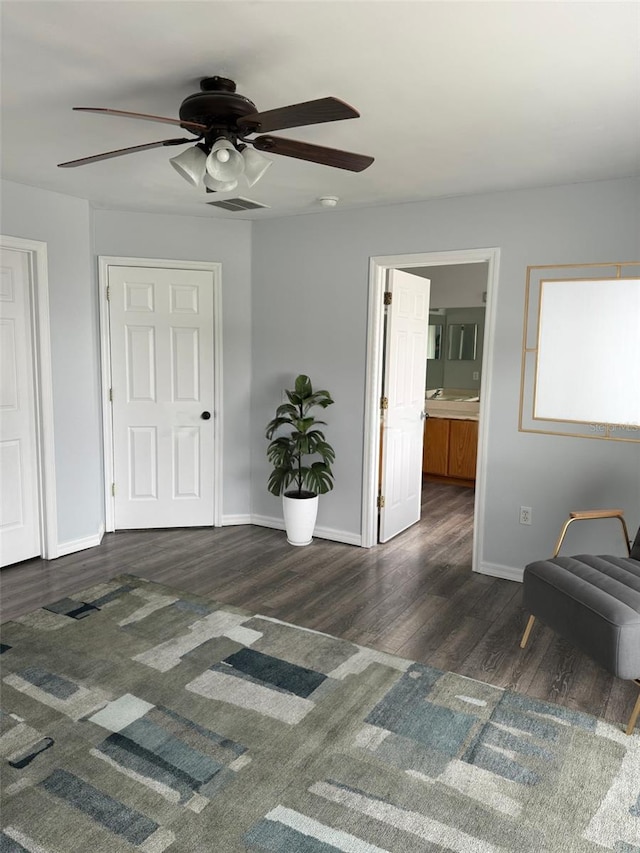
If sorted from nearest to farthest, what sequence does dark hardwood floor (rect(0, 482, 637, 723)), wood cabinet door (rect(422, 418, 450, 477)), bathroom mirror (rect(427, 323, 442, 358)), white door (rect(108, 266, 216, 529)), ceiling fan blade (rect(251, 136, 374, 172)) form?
1. ceiling fan blade (rect(251, 136, 374, 172))
2. dark hardwood floor (rect(0, 482, 637, 723))
3. white door (rect(108, 266, 216, 529))
4. wood cabinet door (rect(422, 418, 450, 477))
5. bathroom mirror (rect(427, 323, 442, 358))

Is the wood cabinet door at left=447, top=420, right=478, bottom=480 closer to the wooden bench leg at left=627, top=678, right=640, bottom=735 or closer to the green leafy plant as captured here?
the green leafy plant

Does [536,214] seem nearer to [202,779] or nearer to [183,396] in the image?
[183,396]

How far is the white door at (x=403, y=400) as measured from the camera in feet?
14.8

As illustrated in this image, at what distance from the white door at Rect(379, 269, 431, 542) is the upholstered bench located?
1.78 metres

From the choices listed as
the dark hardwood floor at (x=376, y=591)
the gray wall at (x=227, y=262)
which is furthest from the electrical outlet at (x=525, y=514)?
the gray wall at (x=227, y=262)

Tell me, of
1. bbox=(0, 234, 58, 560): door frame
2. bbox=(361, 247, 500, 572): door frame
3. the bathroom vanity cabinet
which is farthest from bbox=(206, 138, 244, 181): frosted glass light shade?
the bathroom vanity cabinet

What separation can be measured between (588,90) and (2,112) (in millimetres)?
2401

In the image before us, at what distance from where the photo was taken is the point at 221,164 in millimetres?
2162

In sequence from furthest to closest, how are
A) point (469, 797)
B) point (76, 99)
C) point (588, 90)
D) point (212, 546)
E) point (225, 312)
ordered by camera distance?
point (225, 312) < point (212, 546) < point (76, 99) < point (588, 90) < point (469, 797)

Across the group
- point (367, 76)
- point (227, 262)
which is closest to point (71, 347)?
point (227, 262)

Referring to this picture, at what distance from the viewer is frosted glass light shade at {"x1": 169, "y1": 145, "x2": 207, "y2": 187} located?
2254 millimetres

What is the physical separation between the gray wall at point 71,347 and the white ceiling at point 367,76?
1.72 ft

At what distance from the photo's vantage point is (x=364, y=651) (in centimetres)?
297

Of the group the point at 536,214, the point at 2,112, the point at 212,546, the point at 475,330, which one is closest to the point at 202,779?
the point at 212,546
